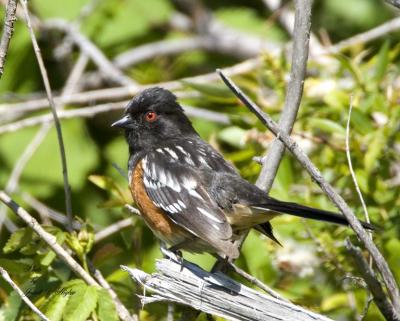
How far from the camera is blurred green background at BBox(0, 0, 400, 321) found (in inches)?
110

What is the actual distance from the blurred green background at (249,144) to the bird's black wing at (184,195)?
16 centimetres

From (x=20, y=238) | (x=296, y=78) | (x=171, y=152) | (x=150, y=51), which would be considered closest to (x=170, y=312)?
(x=20, y=238)

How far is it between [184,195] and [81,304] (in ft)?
1.98

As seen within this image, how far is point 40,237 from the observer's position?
7.74 feet

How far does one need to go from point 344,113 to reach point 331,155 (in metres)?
0.19

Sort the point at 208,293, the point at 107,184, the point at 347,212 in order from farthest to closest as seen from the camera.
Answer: the point at 107,184 → the point at 208,293 → the point at 347,212

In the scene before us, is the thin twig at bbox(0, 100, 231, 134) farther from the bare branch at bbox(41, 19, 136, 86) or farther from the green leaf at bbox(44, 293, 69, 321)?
the green leaf at bbox(44, 293, 69, 321)

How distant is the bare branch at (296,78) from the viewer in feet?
7.77

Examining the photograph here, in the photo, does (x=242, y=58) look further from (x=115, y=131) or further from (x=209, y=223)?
(x=209, y=223)

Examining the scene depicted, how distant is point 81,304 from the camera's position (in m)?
2.28

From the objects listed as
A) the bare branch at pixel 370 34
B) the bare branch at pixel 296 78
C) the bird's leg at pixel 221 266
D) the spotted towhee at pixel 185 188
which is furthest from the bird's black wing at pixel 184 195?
the bare branch at pixel 370 34

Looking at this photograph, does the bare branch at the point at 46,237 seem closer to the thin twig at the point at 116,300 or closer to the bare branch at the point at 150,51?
the thin twig at the point at 116,300

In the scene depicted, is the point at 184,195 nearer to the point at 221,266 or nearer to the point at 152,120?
the point at 221,266

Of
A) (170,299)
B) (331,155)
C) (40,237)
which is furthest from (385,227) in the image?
(40,237)
